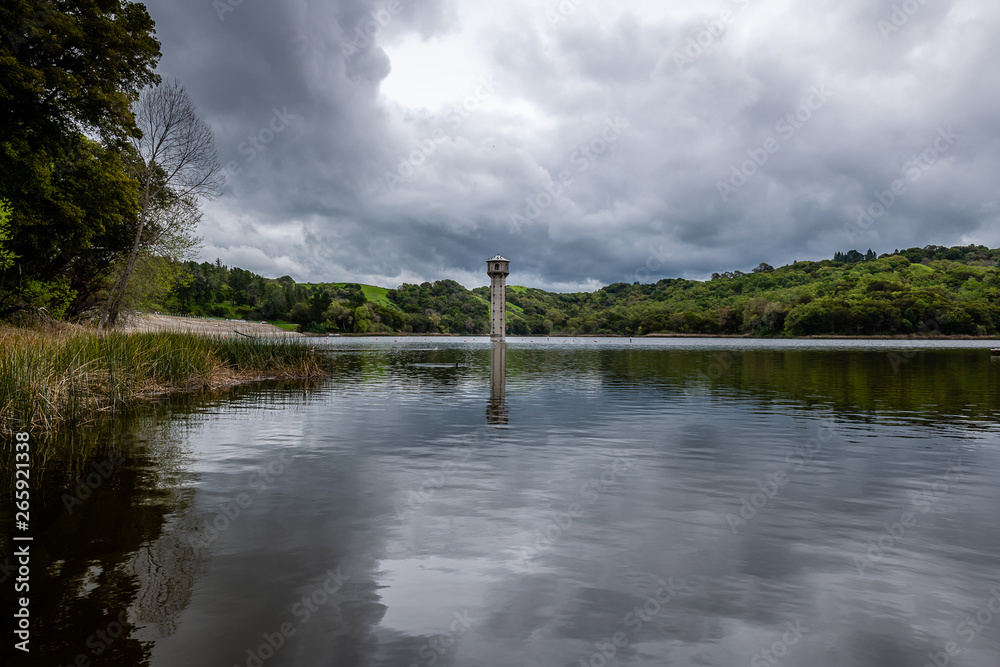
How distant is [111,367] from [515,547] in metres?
21.1

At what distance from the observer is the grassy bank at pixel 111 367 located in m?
15.8

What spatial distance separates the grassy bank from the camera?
51.8 feet

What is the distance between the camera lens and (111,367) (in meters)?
22.2

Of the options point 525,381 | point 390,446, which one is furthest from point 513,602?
point 525,381

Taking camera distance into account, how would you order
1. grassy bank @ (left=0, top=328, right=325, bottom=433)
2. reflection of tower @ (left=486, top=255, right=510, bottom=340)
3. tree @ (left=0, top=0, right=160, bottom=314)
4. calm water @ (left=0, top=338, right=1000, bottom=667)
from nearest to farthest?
calm water @ (left=0, top=338, right=1000, bottom=667) → grassy bank @ (left=0, top=328, right=325, bottom=433) → tree @ (left=0, top=0, right=160, bottom=314) → reflection of tower @ (left=486, top=255, right=510, bottom=340)

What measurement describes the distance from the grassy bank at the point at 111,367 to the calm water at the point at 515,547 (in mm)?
1883

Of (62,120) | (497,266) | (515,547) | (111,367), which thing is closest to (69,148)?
(62,120)

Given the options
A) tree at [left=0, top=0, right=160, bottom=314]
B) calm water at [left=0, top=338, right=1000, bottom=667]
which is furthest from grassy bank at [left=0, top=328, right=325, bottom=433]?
tree at [left=0, top=0, right=160, bottom=314]

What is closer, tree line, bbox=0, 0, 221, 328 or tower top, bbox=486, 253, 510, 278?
tree line, bbox=0, 0, 221, 328

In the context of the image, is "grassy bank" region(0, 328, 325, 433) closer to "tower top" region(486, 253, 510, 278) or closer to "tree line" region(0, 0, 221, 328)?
"tree line" region(0, 0, 221, 328)

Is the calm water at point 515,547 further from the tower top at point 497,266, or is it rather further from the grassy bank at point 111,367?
the tower top at point 497,266

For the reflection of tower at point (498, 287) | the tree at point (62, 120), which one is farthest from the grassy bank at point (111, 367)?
the reflection of tower at point (498, 287)

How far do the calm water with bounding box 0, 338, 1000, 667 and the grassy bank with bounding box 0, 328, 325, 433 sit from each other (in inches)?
74.1

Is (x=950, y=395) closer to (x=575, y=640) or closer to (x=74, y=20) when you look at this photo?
(x=575, y=640)
